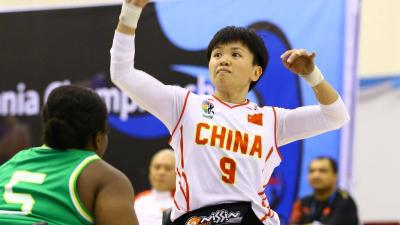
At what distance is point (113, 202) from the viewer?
335 centimetres

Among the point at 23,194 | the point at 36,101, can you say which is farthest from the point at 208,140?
the point at 36,101

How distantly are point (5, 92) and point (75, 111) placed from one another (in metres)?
5.00

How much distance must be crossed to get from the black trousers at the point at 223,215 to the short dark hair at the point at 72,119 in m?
0.61

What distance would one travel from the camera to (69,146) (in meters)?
3.51

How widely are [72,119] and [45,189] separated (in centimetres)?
32

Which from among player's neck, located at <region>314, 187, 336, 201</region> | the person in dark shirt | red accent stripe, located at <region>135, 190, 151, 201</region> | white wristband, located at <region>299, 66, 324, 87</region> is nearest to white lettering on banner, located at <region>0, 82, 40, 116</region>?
red accent stripe, located at <region>135, 190, 151, 201</region>

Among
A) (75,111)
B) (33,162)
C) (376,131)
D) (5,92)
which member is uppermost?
(75,111)

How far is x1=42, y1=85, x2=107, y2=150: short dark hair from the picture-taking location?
3484 millimetres

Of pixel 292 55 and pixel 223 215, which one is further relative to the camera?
pixel 292 55

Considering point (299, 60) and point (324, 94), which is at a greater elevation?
point (299, 60)

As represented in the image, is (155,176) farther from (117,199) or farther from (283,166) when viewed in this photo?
(117,199)

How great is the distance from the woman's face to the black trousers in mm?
594

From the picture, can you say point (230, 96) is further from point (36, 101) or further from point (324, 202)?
point (36, 101)

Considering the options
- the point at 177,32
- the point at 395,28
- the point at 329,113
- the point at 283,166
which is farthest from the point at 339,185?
the point at 395,28
